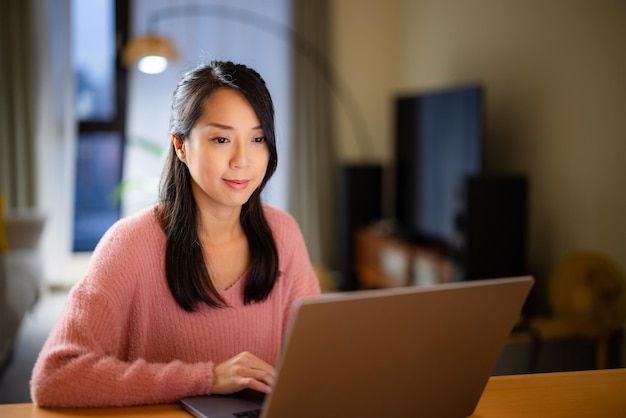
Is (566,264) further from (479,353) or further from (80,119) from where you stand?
(80,119)

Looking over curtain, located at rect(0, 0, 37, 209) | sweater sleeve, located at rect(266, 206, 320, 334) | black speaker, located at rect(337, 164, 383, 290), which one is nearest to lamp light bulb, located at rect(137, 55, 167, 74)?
curtain, located at rect(0, 0, 37, 209)

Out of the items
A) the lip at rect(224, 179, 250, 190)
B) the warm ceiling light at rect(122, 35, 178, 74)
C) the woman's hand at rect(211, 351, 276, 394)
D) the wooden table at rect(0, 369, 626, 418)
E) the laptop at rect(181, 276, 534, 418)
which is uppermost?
the warm ceiling light at rect(122, 35, 178, 74)

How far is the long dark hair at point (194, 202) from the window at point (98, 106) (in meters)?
3.99

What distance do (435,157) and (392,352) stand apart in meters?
3.36

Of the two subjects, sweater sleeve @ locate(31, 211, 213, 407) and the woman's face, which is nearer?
sweater sleeve @ locate(31, 211, 213, 407)

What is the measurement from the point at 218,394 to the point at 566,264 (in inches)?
81.7

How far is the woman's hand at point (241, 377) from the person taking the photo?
115cm

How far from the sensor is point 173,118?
4.64ft

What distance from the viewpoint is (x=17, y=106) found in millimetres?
5023

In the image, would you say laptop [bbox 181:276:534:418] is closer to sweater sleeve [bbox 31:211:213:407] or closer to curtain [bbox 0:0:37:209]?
sweater sleeve [bbox 31:211:213:407]

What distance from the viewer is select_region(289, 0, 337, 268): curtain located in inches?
211

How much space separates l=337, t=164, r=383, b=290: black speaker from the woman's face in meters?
3.72

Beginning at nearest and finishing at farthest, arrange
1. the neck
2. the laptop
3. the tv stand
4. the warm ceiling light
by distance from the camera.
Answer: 1. the laptop
2. the neck
3. the tv stand
4. the warm ceiling light

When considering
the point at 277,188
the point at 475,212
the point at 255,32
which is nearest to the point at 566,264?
the point at 475,212
